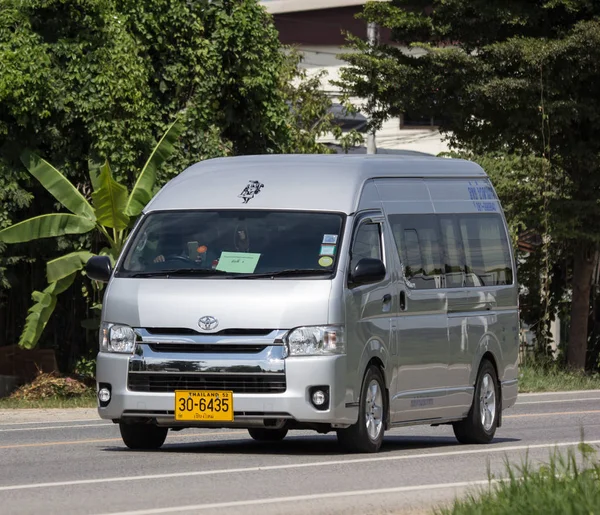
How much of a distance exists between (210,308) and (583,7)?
18.8 meters

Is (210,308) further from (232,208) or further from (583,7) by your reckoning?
(583,7)

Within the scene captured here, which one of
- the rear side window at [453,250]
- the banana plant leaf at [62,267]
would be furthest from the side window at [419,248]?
the banana plant leaf at [62,267]

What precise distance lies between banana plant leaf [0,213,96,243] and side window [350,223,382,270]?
11.1 m

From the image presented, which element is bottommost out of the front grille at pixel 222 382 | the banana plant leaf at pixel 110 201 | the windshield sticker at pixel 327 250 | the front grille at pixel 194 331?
the front grille at pixel 222 382

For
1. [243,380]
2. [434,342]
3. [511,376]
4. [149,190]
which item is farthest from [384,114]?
[243,380]

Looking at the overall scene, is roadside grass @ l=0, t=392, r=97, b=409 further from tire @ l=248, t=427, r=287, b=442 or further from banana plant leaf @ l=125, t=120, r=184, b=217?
tire @ l=248, t=427, r=287, b=442

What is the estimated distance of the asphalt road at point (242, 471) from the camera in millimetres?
9711

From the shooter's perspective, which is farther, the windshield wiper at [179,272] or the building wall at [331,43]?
the building wall at [331,43]

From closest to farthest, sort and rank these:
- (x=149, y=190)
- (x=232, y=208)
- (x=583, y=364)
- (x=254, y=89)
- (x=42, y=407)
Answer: (x=232, y=208)
(x=42, y=407)
(x=149, y=190)
(x=254, y=89)
(x=583, y=364)

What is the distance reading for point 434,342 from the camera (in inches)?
569

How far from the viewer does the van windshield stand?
13.0 metres

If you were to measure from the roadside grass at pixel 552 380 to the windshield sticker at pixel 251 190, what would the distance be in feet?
43.1

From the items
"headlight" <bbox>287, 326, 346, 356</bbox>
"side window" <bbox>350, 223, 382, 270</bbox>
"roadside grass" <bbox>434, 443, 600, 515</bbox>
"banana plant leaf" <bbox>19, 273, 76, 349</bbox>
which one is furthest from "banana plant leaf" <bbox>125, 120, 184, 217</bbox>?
"roadside grass" <bbox>434, 443, 600, 515</bbox>

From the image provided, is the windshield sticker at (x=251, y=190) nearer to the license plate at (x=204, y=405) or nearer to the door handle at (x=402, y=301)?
the door handle at (x=402, y=301)
